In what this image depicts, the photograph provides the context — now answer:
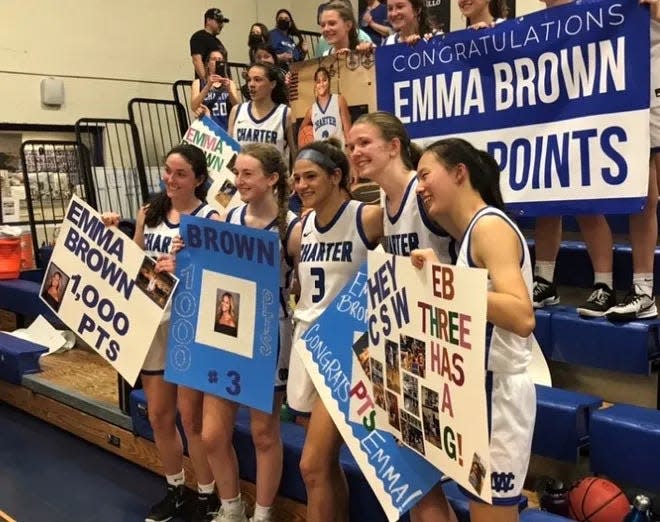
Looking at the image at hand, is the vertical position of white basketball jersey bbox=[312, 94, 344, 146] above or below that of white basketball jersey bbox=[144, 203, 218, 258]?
above

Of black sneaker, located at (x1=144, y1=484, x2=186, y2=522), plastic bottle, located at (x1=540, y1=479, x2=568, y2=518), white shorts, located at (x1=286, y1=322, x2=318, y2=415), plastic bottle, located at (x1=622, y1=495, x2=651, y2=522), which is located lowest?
black sneaker, located at (x1=144, y1=484, x2=186, y2=522)

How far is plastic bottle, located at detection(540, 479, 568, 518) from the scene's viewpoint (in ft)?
7.32

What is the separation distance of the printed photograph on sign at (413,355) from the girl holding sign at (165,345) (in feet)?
3.54

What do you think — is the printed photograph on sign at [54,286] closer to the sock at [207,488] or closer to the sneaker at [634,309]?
the sock at [207,488]

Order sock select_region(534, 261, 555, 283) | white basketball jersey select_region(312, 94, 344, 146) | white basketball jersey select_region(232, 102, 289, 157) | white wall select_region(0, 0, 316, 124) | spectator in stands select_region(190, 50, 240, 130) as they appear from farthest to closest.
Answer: white wall select_region(0, 0, 316, 124) < spectator in stands select_region(190, 50, 240, 130) < white basketball jersey select_region(232, 102, 289, 157) < white basketball jersey select_region(312, 94, 344, 146) < sock select_region(534, 261, 555, 283)

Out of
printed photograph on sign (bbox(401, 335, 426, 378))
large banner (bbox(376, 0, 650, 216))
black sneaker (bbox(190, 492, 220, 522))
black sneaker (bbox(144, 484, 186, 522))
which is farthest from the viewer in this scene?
black sneaker (bbox(144, 484, 186, 522))

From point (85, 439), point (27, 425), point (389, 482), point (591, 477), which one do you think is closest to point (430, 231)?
point (389, 482)

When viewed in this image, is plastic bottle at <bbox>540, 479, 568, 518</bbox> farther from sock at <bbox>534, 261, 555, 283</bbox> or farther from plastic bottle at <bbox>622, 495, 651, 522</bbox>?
sock at <bbox>534, 261, 555, 283</bbox>

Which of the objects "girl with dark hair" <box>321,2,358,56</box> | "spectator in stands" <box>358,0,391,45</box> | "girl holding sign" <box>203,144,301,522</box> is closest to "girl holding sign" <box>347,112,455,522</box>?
"girl holding sign" <box>203,144,301,522</box>

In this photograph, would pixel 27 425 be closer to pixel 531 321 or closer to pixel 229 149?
pixel 229 149

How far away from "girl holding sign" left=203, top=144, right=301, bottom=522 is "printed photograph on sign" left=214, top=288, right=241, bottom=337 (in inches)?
6.3

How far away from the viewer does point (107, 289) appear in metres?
2.75

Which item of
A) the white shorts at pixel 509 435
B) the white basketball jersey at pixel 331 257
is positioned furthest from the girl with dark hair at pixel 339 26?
the white shorts at pixel 509 435

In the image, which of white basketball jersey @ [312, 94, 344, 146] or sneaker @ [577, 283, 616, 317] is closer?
sneaker @ [577, 283, 616, 317]
